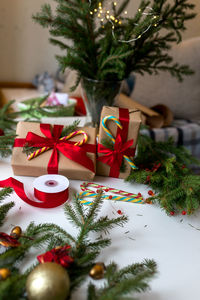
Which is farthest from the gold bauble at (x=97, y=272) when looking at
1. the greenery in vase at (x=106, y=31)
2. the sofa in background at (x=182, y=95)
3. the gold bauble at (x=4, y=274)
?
the sofa in background at (x=182, y=95)

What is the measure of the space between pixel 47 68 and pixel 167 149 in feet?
5.97

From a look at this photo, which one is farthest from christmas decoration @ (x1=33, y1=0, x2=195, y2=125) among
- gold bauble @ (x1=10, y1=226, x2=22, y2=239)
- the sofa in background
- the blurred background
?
the blurred background

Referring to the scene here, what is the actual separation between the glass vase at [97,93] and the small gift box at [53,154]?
22cm

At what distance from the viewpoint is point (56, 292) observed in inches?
14.9

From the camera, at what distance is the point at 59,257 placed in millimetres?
456

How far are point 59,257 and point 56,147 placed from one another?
1.11 feet

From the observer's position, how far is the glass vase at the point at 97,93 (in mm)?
887

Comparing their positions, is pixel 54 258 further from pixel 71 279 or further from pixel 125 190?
pixel 125 190

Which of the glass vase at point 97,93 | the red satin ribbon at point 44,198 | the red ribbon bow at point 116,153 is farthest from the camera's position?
the glass vase at point 97,93

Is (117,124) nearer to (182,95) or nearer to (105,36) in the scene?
(105,36)

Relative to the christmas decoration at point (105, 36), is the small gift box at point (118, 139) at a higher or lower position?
lower

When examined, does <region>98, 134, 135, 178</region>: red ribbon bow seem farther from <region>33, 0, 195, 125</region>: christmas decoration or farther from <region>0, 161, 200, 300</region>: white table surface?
<region>33, 0, 195, 125</region>: christmas decoration

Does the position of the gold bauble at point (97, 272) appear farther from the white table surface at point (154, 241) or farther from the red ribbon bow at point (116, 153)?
the red ribbon bow at point (116, 153)

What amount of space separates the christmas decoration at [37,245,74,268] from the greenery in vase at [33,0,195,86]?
0.54 metres
